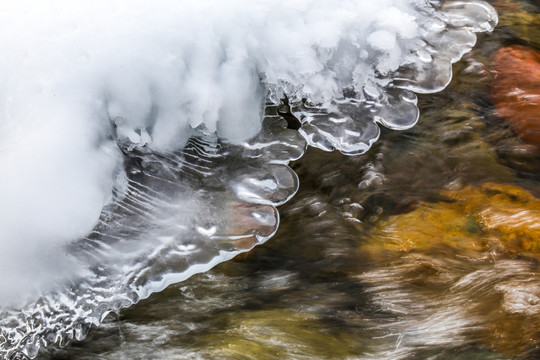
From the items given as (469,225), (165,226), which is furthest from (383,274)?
(165,226)

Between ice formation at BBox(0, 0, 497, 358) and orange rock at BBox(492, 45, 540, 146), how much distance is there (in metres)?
0.37

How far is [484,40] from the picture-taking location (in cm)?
384

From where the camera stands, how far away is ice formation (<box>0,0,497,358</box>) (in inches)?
104

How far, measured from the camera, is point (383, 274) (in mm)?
2545

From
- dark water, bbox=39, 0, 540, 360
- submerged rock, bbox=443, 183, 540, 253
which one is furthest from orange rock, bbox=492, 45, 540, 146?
submerged rock, bbox=443, 183, 540, 253

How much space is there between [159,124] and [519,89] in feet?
7.26

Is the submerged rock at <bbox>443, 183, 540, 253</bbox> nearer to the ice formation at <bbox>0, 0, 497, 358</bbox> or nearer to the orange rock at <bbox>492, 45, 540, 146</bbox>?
the orange rock at <bbox>492, 45, 540, 146</bbox>

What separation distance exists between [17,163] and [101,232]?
1.73 ft

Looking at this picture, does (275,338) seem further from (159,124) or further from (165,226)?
(159,124)

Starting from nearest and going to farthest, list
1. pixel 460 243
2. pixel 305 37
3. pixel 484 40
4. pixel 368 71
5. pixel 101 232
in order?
pixel 460 243 → pixel 101 232 → pixel 305 37 → pixel 368 71 → pixel 484 40

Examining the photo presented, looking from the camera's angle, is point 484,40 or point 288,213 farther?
point 484,40

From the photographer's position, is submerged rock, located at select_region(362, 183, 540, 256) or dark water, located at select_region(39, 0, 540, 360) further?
submerged rock, located at select_region(362, 183, 540, 256)

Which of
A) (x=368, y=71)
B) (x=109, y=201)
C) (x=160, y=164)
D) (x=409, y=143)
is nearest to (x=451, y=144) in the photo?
(x=409, y=143)

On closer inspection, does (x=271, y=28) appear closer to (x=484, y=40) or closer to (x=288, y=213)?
(x=288, y=213)
